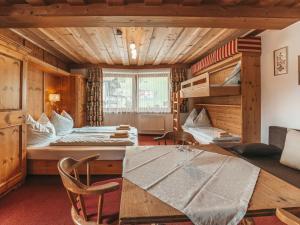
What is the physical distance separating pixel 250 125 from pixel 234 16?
1909mm

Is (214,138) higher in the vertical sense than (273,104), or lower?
lower

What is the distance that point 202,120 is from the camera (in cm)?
574

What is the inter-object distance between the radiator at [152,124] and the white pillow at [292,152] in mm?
4909

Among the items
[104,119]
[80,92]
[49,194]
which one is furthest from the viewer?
[104,119]

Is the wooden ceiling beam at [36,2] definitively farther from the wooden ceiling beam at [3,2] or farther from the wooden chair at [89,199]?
the wooden chair at [89,199]

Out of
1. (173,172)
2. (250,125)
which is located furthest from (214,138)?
(173,172)

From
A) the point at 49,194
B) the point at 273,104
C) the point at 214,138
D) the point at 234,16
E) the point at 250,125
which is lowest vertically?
the point at 49,194

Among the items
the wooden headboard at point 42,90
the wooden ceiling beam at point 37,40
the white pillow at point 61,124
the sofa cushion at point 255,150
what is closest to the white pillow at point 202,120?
the white pillow at point 61,124

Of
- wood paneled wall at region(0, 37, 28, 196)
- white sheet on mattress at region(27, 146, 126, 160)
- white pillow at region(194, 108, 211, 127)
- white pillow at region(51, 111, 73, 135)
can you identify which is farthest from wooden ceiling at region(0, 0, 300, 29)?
white pillow at region(194, 108, 211, 127)

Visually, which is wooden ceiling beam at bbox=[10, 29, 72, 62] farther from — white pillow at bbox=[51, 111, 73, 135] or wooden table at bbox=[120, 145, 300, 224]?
wooden table at bbox=[120, 145, 300, 224]

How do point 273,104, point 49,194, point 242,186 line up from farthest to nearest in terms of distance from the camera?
point 273,104 < point 49,194 < point 242,186

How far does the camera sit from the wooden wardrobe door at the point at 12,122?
2.64 meters

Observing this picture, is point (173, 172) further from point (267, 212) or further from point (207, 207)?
point (267, 212)

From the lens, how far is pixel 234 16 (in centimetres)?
256
